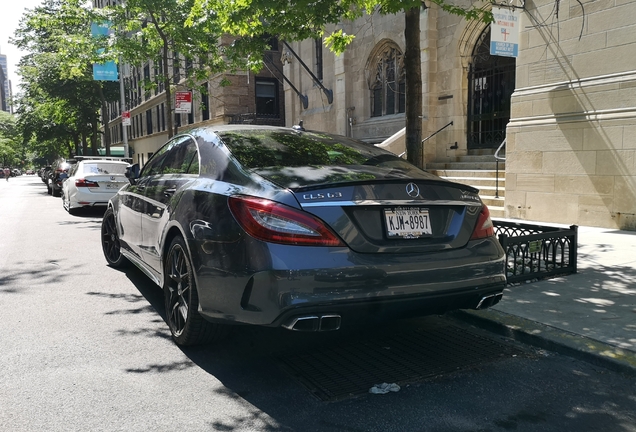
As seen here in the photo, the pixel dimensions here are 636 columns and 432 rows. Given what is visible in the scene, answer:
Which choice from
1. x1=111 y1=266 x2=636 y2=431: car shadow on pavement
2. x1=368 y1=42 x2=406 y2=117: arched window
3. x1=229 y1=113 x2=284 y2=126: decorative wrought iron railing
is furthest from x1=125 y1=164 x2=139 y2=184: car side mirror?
x1=229 y1=113 x2=284 y2=126: decorative wrought iron railing

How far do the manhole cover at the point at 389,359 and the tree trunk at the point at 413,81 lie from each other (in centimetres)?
340

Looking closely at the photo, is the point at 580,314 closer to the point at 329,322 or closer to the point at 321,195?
the point at 329,322

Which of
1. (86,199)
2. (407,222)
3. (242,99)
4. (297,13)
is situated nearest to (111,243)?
(297,13)

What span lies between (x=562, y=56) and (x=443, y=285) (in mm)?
8650

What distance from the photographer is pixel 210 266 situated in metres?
3.61

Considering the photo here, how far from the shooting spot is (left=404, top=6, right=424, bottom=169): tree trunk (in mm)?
7203

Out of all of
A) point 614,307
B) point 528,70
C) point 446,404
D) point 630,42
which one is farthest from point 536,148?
point 446,404

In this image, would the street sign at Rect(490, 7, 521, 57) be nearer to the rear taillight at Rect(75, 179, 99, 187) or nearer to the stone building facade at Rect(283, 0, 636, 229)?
the stone building facade at Rect(283, 0, 636, 229)

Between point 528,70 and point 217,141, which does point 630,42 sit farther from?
point 217,141

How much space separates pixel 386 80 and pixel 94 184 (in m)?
10.0

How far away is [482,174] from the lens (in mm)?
13125

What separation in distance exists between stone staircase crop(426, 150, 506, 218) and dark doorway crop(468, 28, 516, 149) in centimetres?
50

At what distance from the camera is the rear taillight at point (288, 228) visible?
3248 mm

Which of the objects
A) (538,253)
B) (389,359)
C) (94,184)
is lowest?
(389,359)
